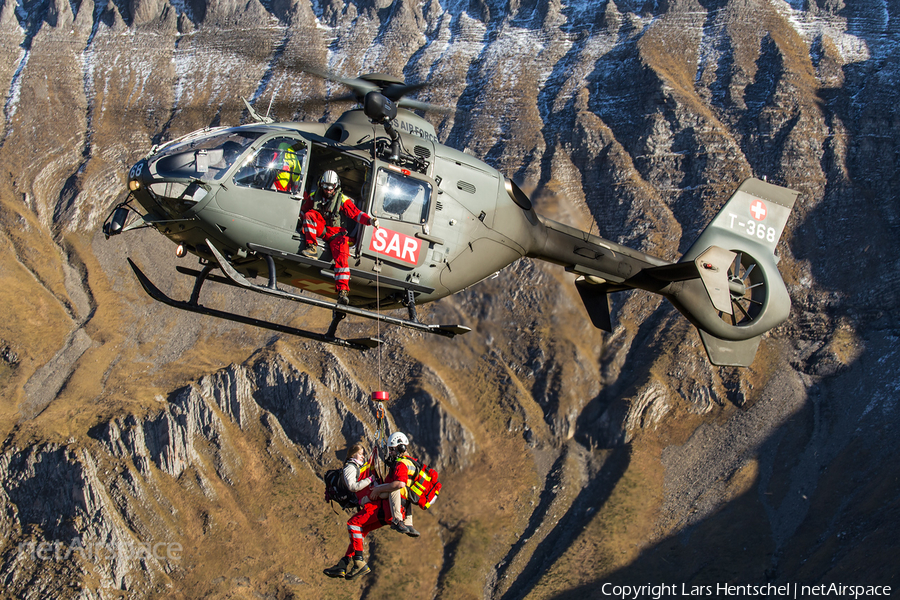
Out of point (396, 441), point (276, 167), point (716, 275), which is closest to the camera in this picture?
point (396, 441)

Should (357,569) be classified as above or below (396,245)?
below

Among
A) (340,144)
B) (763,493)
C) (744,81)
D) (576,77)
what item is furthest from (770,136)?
(340,144)

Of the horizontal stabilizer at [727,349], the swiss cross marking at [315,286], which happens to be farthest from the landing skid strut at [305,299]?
the horizontal stabilizer at [727,349]

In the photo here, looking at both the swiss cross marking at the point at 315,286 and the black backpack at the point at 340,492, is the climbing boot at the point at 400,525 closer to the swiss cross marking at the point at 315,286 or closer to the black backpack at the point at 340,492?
the black backpack at the point at 340,492

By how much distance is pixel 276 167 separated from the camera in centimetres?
1820

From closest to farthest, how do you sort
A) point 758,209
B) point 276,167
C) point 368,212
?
point 276,167
point 368,212
point 758,209

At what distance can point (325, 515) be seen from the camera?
89.9m

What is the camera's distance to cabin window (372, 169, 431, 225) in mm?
18984

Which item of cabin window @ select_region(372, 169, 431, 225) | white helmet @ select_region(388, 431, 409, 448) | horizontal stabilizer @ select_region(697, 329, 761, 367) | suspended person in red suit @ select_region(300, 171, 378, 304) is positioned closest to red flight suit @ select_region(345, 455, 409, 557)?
white helmet @ select_region(388, 431, 409, 448)

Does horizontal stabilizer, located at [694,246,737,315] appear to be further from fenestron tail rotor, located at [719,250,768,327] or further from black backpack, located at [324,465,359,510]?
black backpack, located at [324,465,359,510]

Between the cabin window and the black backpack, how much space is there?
19.7 feet

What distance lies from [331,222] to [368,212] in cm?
89

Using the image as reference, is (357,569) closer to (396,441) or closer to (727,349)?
(396,441)

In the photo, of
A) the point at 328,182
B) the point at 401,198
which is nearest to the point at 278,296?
the point at 328,182
